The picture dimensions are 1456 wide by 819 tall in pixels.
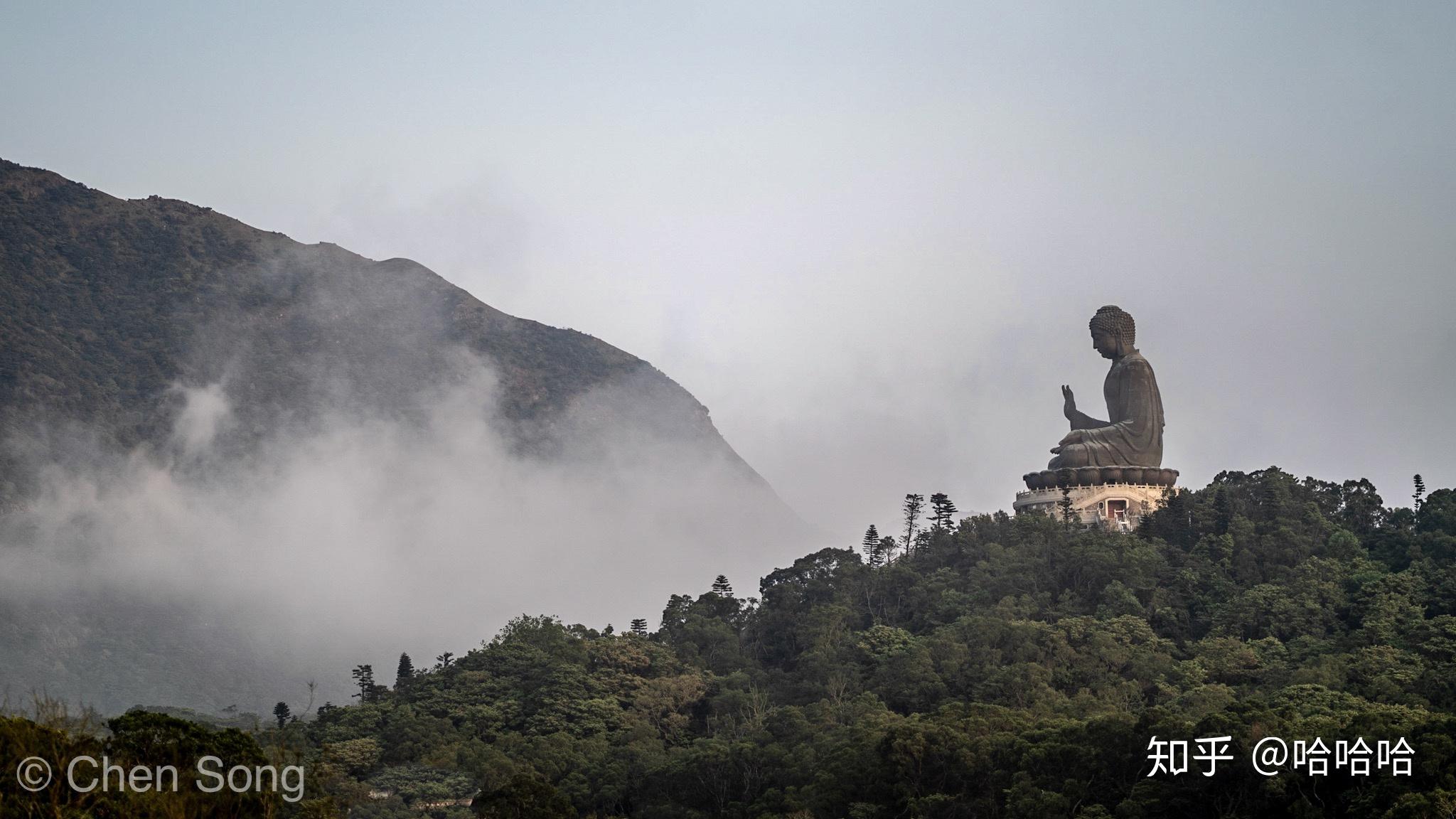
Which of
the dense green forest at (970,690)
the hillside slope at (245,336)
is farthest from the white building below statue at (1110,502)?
the hillside slope at (245,336)

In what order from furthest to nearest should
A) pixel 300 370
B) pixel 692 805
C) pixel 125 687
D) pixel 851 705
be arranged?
pixel 300 370 < pixel 125 687 < pixel 851 705 < pixel 692 805

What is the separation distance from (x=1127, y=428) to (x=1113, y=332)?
3.11 m

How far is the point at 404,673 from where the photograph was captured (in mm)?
41781

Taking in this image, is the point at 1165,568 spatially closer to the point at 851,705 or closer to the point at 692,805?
the point at 851,705

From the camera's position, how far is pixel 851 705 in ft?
114

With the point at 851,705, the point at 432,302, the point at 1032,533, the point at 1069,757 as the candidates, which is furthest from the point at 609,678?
the point at 432,302

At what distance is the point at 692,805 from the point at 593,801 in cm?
197

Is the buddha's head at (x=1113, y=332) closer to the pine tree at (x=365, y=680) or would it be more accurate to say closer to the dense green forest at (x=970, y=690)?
the dense green forest at (x=970, y=690)

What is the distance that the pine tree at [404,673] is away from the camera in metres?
40.9

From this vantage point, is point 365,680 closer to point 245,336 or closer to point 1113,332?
point 1113,332

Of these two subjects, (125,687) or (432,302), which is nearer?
(125,687)

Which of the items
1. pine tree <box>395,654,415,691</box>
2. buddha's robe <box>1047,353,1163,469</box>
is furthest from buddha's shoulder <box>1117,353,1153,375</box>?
pine tree <box>395,654,415,691</box>

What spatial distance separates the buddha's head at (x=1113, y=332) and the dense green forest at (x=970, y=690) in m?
5.12

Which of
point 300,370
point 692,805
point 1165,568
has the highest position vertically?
point 300,370
